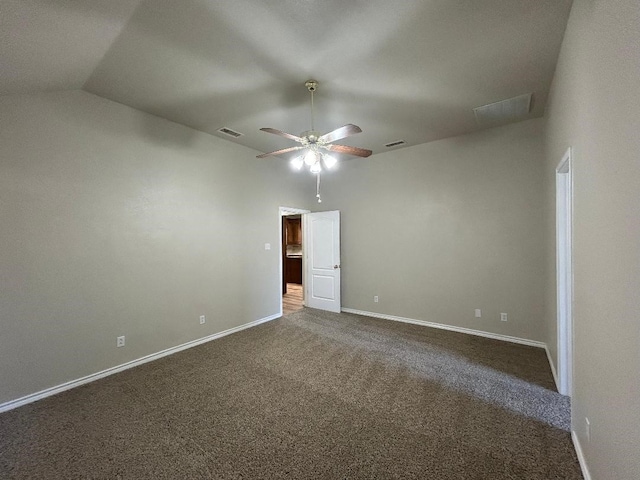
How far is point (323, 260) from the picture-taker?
565 centimetres

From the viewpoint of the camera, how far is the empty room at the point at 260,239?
65.3 inches

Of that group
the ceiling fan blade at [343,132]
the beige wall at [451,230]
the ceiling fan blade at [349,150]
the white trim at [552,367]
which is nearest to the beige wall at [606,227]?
the white trim at [552,367]

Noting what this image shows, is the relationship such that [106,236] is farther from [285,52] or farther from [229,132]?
[285,52]

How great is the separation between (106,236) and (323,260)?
12.0 ft

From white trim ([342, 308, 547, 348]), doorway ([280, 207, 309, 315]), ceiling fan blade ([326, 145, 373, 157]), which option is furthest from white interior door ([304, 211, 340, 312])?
ceiling fan blade ([326, 145, 373, 157])

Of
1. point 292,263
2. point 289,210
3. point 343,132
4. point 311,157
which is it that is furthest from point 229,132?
point 292,263

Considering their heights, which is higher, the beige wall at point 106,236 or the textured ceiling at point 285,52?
the textured ceiling at point 285,52

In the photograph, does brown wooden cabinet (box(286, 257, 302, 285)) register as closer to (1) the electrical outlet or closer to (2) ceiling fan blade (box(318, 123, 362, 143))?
(2) ceiling fan blade (box(318, 123, 362, 143))

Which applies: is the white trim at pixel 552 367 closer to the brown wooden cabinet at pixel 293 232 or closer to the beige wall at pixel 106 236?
the beige wall at pixel 106 236

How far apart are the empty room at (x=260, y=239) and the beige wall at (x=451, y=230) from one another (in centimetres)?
4

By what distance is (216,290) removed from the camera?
4090 millimetres

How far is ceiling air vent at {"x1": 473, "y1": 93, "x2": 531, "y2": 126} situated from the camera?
3037 mm

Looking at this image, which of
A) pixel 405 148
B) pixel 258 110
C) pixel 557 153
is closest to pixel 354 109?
pixel 258 110

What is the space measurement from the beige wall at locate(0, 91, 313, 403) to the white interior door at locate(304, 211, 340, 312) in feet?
5.55
